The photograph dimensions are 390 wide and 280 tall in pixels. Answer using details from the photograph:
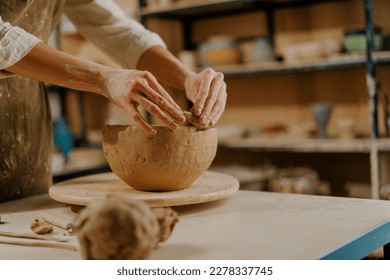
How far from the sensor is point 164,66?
163 cm

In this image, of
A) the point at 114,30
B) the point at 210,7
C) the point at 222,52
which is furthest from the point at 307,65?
the point at 114,30

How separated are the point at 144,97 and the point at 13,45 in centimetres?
30

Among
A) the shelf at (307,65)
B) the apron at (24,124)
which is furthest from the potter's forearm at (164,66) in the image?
the shelf at (307,65)

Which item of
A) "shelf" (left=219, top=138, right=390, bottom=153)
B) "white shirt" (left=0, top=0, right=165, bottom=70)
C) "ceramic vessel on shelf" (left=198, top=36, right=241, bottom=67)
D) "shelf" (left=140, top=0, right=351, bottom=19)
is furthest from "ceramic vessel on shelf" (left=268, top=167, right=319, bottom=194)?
"white shirt" (left=0, top=0, right=165, bottom=70)

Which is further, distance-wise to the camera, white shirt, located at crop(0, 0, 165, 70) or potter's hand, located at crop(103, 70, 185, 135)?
white shirt, located at crop(0, 0, 165, 70)

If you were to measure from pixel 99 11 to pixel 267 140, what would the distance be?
1989 mm

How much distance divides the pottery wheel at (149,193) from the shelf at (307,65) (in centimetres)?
193

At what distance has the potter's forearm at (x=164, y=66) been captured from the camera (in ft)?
5.24

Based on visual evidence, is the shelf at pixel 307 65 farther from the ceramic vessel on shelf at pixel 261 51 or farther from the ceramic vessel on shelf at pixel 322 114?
the ceramic vessel on shelf at pixel 322 114

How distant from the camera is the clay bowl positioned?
1197 mm

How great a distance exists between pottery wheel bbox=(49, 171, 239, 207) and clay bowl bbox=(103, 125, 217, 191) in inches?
1.0

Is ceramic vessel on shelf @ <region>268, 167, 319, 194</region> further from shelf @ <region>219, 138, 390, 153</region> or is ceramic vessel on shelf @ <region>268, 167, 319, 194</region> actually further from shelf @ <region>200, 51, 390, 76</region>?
shelf @ <region>200, 51, 390, 76</region>

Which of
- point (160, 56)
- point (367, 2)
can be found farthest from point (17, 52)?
point (367, 2)

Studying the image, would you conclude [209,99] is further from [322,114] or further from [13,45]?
Result: [322,114]
